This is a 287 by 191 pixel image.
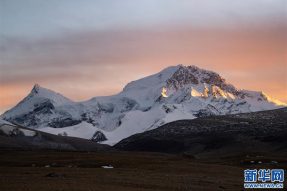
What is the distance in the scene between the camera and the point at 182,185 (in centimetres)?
6806

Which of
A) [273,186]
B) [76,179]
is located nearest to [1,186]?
[76,179]

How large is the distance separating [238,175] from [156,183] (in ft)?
89.0

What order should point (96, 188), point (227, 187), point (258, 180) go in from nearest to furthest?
point (96, 188), point (227, 187), point (258, 180)

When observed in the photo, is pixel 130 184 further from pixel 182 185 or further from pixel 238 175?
pixel 238 175

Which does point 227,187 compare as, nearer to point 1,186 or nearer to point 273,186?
point 273,186

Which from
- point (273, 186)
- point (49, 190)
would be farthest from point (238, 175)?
point (49, 190)

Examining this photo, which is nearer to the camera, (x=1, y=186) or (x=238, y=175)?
(x=1, y=186)

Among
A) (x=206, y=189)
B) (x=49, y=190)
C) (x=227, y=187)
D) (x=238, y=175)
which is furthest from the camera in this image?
(x=238, y=175)

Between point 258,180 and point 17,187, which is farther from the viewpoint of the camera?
point 258,180

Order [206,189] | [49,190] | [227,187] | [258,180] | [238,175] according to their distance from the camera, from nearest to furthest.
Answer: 1. [49,190]
2. [206,189]
3. [227,187]
4. [258,180]
5. [238,175]

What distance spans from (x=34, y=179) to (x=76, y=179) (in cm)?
500

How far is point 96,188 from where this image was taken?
5959 centimetres

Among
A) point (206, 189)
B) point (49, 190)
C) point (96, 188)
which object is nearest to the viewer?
point (49, 190)

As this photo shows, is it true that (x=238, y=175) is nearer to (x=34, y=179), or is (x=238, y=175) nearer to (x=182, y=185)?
(x=182, y=185)
